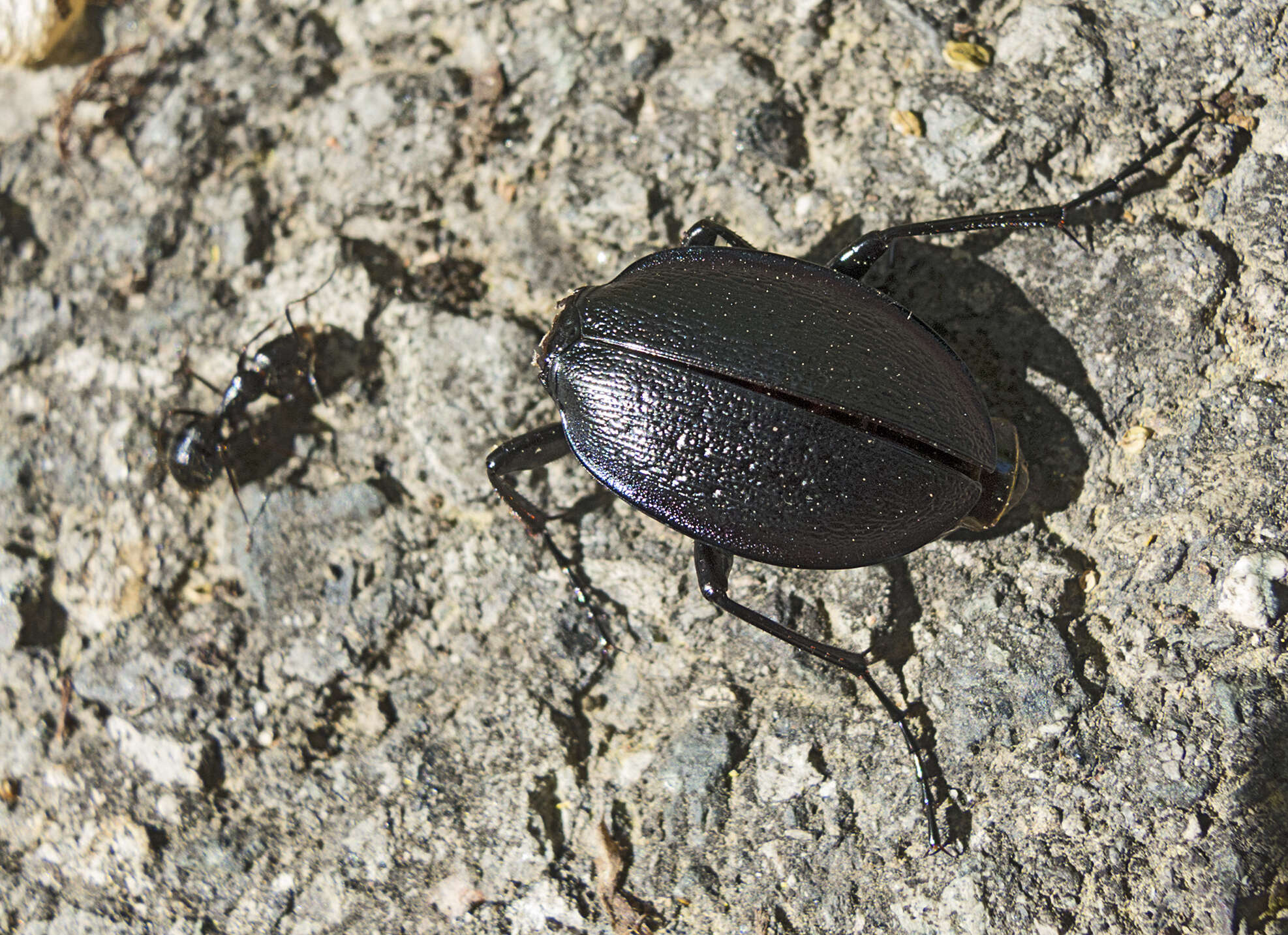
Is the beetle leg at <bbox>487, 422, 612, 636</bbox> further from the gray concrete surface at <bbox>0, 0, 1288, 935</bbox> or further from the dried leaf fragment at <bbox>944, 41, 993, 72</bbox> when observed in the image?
the dried leaf fragment at <bbox>944, 41, 993, 72</bbox>

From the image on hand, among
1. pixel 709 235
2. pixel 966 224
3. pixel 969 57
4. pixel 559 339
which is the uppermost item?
pixel 969 57

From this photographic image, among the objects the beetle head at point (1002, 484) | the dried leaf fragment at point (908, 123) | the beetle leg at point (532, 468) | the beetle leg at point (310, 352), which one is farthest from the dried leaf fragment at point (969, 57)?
the beetle leg at point (310, 352)

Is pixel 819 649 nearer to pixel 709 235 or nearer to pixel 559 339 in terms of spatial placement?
pixel 559 339

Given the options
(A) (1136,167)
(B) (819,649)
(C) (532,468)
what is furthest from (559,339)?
(A) (1136,167)

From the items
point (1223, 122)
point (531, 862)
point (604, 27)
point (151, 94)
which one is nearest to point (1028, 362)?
point (1223, 122)

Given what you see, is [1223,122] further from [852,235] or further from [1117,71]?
[852,235]
